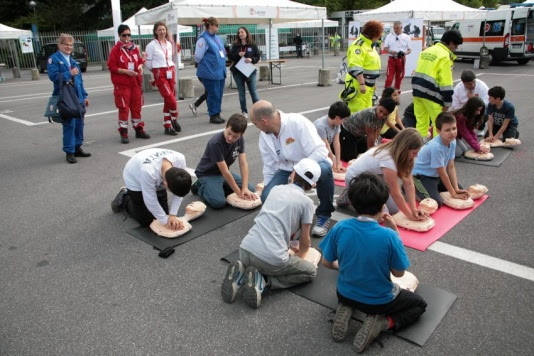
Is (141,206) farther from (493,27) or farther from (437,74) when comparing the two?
(493,27)

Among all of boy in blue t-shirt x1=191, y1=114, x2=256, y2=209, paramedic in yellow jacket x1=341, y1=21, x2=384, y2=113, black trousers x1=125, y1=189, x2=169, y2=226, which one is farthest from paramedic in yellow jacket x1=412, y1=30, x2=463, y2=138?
black trousers x1=125, y1=189, x2=169, y2=226

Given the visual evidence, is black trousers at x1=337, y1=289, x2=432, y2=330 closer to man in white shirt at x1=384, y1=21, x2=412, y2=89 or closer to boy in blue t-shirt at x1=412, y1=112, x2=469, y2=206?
boy in blue t-shirt at x1=412, y1=112, x2=469, y2=206

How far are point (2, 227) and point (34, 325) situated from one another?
194 centimetres

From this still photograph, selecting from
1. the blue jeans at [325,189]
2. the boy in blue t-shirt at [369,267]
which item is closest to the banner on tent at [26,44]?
the blue jeans at [325,189]

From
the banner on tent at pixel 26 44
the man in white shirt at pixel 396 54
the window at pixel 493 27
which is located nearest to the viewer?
the man in white shirt at pixel 396 54

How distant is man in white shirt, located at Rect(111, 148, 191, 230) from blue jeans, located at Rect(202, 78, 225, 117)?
485 cm

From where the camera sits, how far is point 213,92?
8.85 meters

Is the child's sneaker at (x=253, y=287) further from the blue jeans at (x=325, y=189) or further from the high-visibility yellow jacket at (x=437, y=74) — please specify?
the high-visibility yellow jacket at (x=437, y=74)

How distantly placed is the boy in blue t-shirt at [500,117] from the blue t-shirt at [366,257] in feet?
16.5

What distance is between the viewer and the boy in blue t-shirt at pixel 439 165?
437cm

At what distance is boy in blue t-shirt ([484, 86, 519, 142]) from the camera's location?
6488mm

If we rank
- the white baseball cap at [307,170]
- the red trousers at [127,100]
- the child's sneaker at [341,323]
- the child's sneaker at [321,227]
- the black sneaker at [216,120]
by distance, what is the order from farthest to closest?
the black sneaker at [216,120] < the red trousers at [127,100] < the child's sneaker at [321,227] < the white baseball cap at [307,170] < the child's sneaker at [341,323]

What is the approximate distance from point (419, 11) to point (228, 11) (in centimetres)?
702

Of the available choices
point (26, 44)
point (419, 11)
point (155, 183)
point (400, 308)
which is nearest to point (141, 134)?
point (155, 183)
